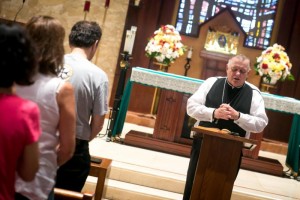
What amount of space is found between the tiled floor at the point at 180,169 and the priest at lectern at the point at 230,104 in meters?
1.34

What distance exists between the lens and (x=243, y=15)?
362 inches

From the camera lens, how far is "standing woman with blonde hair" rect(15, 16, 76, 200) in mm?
1948

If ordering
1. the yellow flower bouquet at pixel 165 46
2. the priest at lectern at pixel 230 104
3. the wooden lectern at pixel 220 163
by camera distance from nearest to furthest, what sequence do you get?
1. the wooden lectern at pixel 220 163
2. the priest at lectern at pixel 230 104
3. the yellow flower bouquet at pixel 165 46

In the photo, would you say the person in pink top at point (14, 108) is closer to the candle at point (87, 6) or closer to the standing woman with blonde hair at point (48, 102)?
the standing woman with blonde hair at point (48, 102)

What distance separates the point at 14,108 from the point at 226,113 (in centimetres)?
228

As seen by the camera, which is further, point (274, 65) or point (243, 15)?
point (243, 15)

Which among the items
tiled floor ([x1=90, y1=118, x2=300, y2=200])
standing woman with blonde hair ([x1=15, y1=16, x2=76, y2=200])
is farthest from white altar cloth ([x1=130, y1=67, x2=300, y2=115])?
standing woman with blonde hair ([x1=15, y1=16, x2=76, y2=200])

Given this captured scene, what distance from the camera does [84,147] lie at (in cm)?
273

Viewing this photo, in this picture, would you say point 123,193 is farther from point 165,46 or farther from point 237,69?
point 165,46

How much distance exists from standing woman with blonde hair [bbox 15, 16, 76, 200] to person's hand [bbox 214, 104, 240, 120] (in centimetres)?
181

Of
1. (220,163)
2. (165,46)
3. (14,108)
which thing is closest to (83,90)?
(14,108)

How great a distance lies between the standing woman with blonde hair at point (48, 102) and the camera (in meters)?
1.95

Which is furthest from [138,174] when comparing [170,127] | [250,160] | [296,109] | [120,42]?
[120,42]

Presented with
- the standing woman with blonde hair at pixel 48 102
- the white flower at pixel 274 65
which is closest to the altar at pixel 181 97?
the white flower at pixel 274 65
